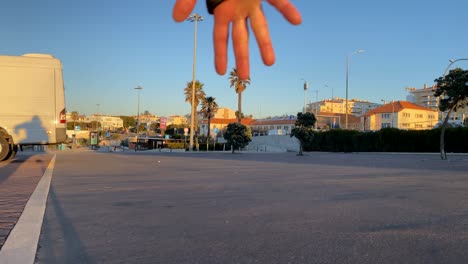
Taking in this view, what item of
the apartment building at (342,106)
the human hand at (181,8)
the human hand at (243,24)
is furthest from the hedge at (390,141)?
the apartment building at (342,106)

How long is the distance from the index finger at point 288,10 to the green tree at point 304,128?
39.1 m

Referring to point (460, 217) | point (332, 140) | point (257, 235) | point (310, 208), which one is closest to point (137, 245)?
point (257, 235)

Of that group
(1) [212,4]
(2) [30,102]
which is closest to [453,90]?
(2) [30,102]

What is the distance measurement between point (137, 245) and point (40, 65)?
45.0 feet

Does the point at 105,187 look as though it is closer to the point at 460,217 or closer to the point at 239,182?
the point at 239,182

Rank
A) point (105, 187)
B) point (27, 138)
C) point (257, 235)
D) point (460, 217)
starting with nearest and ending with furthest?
point (257, 235)
point (460, 217)
point (105, 187)
point (27, 138)

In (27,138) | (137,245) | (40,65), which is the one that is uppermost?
(40,65)

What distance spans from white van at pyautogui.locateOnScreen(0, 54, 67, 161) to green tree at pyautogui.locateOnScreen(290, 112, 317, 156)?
2714 centimetres

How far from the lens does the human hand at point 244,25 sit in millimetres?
1874

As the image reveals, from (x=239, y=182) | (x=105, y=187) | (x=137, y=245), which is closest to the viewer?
(x=137, y=245)

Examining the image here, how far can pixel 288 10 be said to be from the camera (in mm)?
1864

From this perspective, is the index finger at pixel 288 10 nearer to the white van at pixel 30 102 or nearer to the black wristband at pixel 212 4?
the black wristband at pixel 212 4

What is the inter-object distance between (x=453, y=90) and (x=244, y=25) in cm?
2901

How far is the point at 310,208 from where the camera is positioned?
7.45 metres
